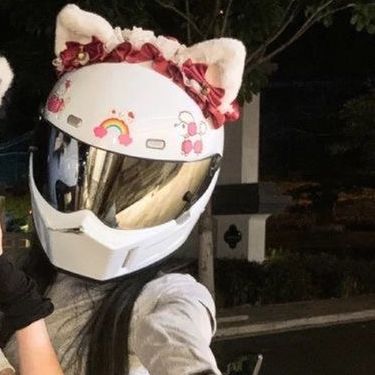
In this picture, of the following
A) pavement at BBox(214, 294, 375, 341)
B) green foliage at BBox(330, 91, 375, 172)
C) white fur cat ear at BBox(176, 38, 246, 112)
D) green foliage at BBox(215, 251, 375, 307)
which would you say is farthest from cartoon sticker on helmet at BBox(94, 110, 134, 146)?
green foliage at BBox(330, 91, 375, 172)

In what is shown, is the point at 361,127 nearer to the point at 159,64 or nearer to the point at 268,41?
the point at 268,41

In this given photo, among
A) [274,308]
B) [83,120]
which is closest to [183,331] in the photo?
[83,120]

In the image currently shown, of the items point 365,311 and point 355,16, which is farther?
point 365,311

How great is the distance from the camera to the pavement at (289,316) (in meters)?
10.9

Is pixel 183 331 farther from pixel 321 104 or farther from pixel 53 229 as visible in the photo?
pixel 321 104

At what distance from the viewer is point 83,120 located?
205 cm

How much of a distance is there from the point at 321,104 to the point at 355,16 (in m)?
16.2

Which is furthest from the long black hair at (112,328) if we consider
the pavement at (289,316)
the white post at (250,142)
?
the white post at (250,142)

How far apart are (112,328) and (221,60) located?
582mm

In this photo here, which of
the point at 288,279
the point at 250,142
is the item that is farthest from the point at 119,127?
the point at 250,142

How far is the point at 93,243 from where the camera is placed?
6.53ft

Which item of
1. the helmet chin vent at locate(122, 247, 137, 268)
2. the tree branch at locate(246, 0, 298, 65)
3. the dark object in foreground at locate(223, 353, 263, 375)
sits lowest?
the tree branch at locate(246, 0, 298, 65)

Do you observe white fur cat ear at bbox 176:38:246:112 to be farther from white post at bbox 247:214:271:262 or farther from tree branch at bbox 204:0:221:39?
white post at bbox 247:214:271:262

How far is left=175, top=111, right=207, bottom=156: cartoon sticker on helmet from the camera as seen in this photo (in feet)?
6.83
